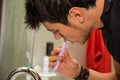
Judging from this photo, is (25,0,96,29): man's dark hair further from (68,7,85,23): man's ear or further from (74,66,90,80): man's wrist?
(74,66,90,80): man's wrist

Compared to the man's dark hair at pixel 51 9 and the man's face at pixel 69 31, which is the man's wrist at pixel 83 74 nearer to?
the man's face at pixel 69 31

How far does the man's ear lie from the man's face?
38mm

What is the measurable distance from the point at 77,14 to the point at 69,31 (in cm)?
9

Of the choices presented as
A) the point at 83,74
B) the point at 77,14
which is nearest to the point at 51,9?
the point at 77,14

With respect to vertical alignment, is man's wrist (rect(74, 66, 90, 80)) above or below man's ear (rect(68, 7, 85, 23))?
below

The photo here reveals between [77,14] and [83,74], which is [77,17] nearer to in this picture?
[77,14]

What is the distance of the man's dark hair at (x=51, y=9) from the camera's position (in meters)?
0.81

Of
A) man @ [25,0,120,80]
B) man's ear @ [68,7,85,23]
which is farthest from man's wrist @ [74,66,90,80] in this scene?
man's ear @ [68,7,85,23]

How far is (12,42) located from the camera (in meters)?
1.23

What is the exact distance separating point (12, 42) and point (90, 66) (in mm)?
536

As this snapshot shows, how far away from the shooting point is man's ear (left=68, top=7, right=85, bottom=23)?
0.82 m

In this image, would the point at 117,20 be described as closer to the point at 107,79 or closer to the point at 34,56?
the point at 107,79

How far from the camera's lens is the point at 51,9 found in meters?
0.81

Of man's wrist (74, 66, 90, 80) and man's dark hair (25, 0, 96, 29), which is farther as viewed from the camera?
man's wrist (74, 66, 90, 80)
